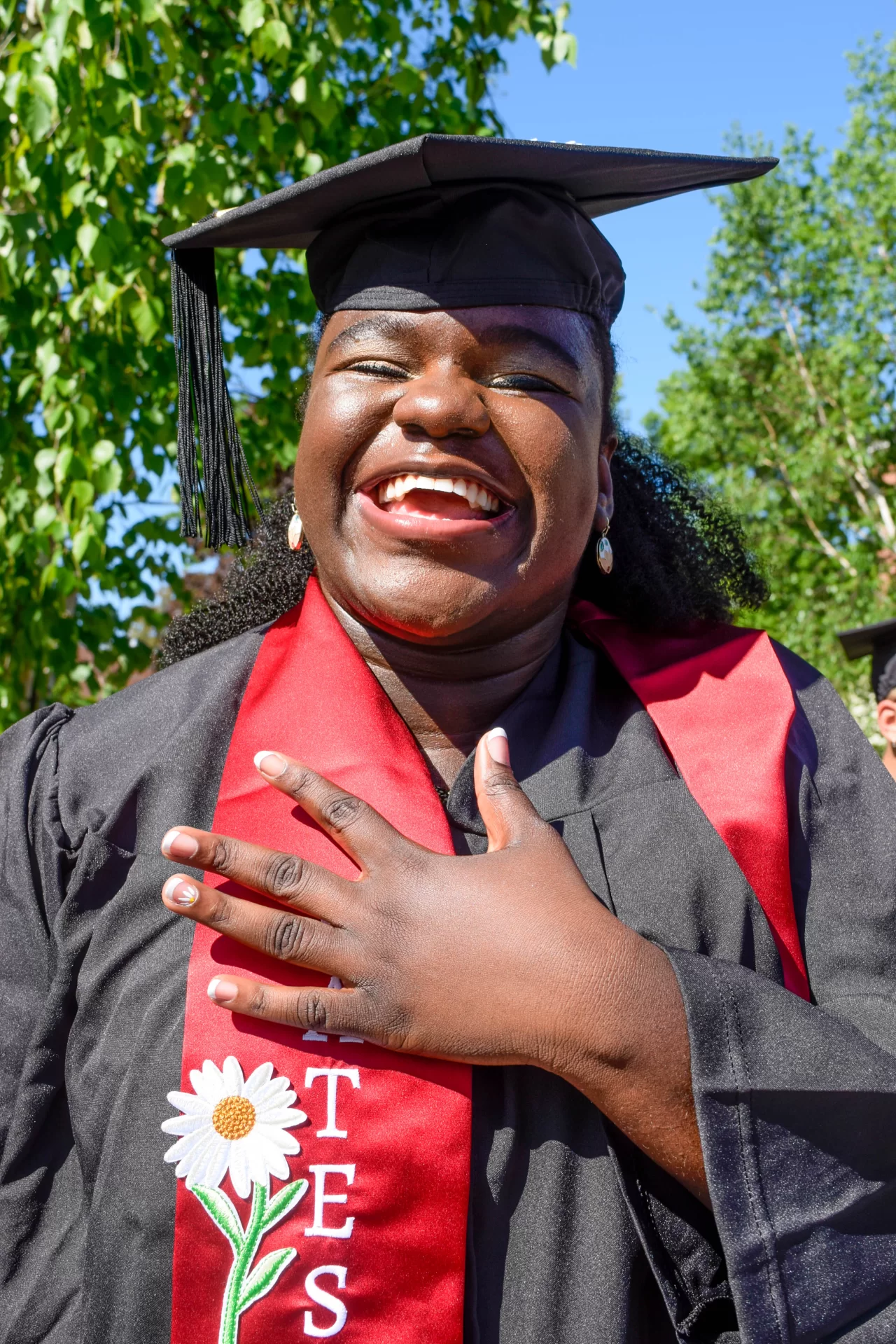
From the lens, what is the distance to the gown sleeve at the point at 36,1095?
1.48 metres

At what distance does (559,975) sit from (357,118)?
5.19 m

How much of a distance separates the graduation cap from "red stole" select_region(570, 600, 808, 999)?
1.61 ft

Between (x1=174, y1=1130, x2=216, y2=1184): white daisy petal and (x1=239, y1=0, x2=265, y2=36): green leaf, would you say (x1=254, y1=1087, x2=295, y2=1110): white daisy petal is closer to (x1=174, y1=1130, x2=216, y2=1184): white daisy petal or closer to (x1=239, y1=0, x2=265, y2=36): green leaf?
(x1=174, y1=1130, x2=216, y2=1184): white daisy petal

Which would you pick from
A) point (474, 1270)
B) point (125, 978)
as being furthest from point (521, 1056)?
point (125, 978)

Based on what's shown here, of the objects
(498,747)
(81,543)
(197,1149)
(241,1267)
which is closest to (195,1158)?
(197,1149)

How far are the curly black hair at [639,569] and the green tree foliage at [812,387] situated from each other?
9815 millimetres

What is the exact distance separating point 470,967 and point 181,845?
335 mm

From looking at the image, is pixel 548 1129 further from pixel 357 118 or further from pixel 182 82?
pixel 357 118

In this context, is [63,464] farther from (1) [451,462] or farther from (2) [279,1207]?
(2) [279,1207]

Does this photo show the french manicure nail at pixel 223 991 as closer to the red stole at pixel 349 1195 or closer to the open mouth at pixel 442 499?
the red stole at pixel 349 1195

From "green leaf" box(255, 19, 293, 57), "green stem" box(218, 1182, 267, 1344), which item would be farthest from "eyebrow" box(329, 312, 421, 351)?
"green leaf" box(255, 19, 293, 57)

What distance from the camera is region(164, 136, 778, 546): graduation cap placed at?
1.58 metres

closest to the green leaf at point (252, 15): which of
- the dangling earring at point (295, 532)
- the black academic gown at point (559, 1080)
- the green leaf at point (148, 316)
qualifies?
the green leaf at point (148, 316)

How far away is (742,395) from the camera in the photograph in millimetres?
13945
